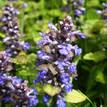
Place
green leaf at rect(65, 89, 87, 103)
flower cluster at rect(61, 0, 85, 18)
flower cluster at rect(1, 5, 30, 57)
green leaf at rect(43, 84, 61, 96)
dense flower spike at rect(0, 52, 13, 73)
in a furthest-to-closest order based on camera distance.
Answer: flower cluster at rect(61, 0, 85, 18) < flower cluster at rect(1, 5, 30, 57) < dense flower spike at rect(0, 52, 13, 73) < green leaf at rect(65, 89, 87, 103) < green leaf at rect(43, 84, 61, 96)

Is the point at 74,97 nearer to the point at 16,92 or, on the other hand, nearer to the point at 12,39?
the point at 16,92

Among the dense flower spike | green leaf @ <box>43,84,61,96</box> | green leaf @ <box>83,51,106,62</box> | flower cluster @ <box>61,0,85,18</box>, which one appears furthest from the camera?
flower cluster @ <box>61,0,85,18</box>

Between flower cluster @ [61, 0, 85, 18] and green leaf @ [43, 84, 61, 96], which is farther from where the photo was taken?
flower cluster @ [61, 0, 85, 18]

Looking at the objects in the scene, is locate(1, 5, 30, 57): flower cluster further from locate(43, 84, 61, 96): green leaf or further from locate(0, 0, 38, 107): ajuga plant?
locate(43, 84, 61, 96): green leaf

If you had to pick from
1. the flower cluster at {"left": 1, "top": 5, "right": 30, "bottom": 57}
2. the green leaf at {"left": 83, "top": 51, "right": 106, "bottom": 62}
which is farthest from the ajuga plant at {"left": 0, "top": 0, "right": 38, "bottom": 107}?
the green leaf at {"left": 83, "top": 51, "right": 106, "bottom": 62}

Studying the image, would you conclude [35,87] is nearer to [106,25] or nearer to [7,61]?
[7,61]

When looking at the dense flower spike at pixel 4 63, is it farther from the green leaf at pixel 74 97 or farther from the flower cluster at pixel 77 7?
the flower cluster at pixel 77 7

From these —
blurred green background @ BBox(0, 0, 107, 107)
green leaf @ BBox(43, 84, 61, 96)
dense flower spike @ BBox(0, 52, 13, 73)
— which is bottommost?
blurred green background @ BBox(0, 0, 107, 107)
